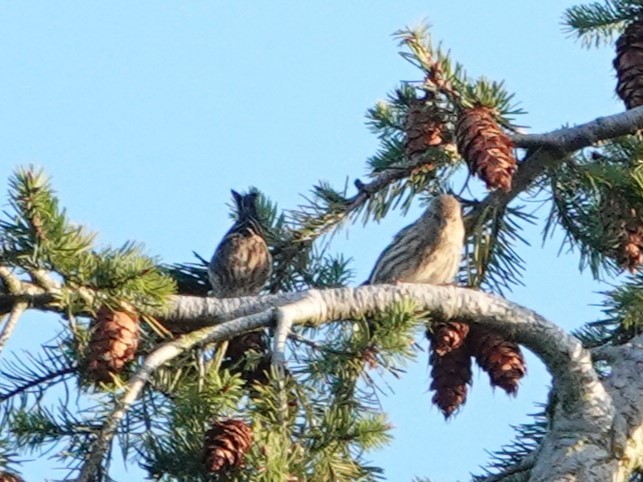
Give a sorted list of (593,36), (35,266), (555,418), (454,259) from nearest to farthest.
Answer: (35,266), (555,418), (454,259), (593,36)

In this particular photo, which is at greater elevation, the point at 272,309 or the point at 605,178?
the point at 605,178

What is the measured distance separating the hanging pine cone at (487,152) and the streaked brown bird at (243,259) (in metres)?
0.99

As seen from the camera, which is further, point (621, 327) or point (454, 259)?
point (454, 259)

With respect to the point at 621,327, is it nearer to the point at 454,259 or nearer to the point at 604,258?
the point at 604,258

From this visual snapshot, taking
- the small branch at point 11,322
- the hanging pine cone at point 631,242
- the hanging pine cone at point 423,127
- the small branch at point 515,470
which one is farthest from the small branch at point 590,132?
the small branch at point 11,322

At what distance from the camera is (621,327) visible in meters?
4.28

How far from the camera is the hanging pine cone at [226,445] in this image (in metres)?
3.02

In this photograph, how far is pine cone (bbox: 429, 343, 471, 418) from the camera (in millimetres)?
Result: 3992

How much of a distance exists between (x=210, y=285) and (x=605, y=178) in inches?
51.0

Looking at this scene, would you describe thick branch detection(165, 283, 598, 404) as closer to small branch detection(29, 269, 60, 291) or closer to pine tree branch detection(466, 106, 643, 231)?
small branch detection(29, 269, 60, 291)

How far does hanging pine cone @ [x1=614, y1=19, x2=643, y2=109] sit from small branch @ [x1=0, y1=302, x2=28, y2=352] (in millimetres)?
2029

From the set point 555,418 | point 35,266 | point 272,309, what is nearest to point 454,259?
point 555,418

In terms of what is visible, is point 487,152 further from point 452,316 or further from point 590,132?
point 590,132

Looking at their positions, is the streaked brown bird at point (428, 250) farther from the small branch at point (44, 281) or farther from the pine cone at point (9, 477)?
the pine cone at point (9, 477)
